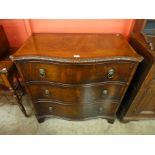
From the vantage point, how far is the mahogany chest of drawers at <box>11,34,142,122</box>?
96cm

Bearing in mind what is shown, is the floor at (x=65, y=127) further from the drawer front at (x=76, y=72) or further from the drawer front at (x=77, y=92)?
the drawer front at (x=76, y=72)

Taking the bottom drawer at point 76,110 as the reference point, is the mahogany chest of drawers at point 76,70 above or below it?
above

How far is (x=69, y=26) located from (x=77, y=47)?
354 mm

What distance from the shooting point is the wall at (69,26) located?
1.29m

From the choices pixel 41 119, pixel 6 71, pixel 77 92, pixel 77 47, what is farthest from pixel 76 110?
pixel 6 71

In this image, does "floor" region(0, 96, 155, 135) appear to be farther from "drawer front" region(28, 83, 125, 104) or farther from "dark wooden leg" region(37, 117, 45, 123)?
"drawer front" region(28, 83, 125, 104)

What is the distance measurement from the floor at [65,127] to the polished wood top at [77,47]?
920mm

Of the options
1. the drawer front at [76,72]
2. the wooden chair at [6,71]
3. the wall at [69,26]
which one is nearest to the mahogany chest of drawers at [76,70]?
the drawer front at [76,72]

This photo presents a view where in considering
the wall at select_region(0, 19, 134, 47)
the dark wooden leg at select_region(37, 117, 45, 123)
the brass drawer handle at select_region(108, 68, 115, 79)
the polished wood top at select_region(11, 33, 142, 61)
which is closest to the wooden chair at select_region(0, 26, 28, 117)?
the wall at select_region(0, 19, 134, 47)

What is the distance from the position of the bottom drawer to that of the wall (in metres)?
0.71
